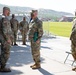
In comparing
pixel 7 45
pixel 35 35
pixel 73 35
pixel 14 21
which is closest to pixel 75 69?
pixel 73 35

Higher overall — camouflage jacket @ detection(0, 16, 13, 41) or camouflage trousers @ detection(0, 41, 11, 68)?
camouflage jacket @ detection(0, 16, 13, 41)

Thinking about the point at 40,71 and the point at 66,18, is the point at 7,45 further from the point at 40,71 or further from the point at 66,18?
the point at 66,18

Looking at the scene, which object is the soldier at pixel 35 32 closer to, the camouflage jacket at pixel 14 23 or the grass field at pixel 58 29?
the camouflage jacket at pixel 14 23

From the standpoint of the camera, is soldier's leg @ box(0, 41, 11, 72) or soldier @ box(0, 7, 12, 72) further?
soldier's leg @ box(0, 41, 11, 72)

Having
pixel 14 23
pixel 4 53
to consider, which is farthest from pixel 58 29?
pixel 4 53

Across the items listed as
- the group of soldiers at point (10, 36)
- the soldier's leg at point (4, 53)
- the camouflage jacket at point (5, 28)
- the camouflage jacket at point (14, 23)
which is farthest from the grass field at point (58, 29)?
the camouflage jacket at point (5, 28)

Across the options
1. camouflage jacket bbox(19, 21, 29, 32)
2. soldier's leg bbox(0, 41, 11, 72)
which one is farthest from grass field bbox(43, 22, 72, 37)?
soldier's leg bbox(0, 41, 11, 72)

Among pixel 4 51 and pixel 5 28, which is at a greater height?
pixel 5 28

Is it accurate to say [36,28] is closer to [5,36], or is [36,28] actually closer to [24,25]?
[5,36]

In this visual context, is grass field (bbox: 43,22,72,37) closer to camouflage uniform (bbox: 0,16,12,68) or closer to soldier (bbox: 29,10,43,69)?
soldier (bbox: 29,10,43,69)

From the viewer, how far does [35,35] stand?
30.8 feet

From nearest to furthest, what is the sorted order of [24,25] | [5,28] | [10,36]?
[5,28] < [10,36] < [24,25]

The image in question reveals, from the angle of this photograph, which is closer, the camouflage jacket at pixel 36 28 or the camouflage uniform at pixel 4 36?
the camouflage uniform at pixel 4 36

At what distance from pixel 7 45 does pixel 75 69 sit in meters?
2.36
